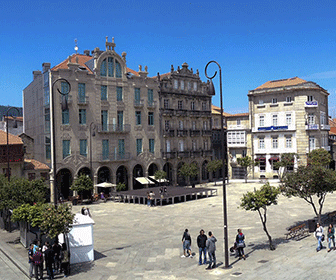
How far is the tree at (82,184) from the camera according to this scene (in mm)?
44984

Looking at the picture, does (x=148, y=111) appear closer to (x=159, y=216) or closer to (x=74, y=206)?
(x=74, y=206)

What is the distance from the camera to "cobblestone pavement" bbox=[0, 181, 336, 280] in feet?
58.3

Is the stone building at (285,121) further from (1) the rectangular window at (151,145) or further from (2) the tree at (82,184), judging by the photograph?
(2) the tree at (82,184)

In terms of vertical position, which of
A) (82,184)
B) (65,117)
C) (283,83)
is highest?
(283,83)

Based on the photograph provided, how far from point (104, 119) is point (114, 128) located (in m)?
1.76

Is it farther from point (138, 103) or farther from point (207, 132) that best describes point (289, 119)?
point (138, 103)

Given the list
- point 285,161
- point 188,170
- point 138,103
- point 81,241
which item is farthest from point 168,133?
point 81,241

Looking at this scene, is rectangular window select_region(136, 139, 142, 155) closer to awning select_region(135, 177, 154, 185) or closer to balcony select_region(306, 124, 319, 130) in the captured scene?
awning select_region(135, 177, 154, 185)

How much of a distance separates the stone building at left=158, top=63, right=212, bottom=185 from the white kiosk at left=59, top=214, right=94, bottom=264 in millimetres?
38512

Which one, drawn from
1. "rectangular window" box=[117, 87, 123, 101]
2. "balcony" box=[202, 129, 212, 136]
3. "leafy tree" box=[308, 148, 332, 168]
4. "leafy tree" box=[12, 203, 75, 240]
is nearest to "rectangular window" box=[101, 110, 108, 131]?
"rectangular window" box=[117, 87, 123, 101]

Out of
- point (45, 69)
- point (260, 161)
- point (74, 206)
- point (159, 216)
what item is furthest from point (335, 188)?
point (260, 161)

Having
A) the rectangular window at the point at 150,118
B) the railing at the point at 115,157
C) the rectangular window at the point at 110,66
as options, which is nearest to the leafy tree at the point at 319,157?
the rectangular window at the point at 150,118

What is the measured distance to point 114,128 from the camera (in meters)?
52.2

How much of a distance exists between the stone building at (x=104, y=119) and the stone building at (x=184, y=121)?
0.22m
